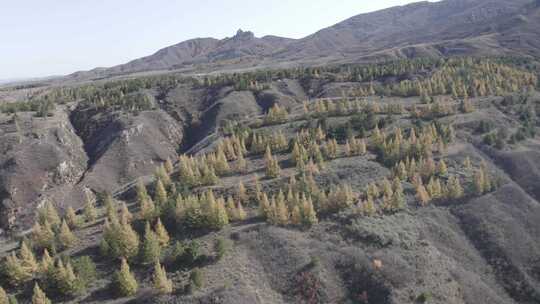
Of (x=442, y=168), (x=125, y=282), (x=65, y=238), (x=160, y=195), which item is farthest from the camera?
(x=442, y=168)

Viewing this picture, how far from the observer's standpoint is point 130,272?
227 ft

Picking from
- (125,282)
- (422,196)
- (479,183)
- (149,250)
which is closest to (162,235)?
(149,250)

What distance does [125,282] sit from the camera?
63250mm

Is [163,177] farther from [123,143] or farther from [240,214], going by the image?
[123,143]

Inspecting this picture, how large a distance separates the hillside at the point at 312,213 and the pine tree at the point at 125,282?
0.85 meters

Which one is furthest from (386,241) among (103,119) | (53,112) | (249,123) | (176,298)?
(53,112)

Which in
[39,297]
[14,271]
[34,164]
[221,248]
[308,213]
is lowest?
[34,164]

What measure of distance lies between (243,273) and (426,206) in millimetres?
42675

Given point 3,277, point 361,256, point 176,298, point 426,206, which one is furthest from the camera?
point 426,206

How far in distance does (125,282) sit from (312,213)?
34780mm

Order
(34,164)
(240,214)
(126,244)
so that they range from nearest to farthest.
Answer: (126,244) < (240,214) < (34,164)

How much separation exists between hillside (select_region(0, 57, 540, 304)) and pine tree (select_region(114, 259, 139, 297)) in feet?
2.78

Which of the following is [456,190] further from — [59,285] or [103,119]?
[103,119]

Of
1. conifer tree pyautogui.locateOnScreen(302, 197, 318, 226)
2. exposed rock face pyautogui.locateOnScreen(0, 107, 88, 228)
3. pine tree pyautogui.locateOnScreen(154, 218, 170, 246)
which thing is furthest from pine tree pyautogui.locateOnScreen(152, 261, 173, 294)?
exposed rock face pyautogui.locateOnScreen(0, 107, 88, 228)
